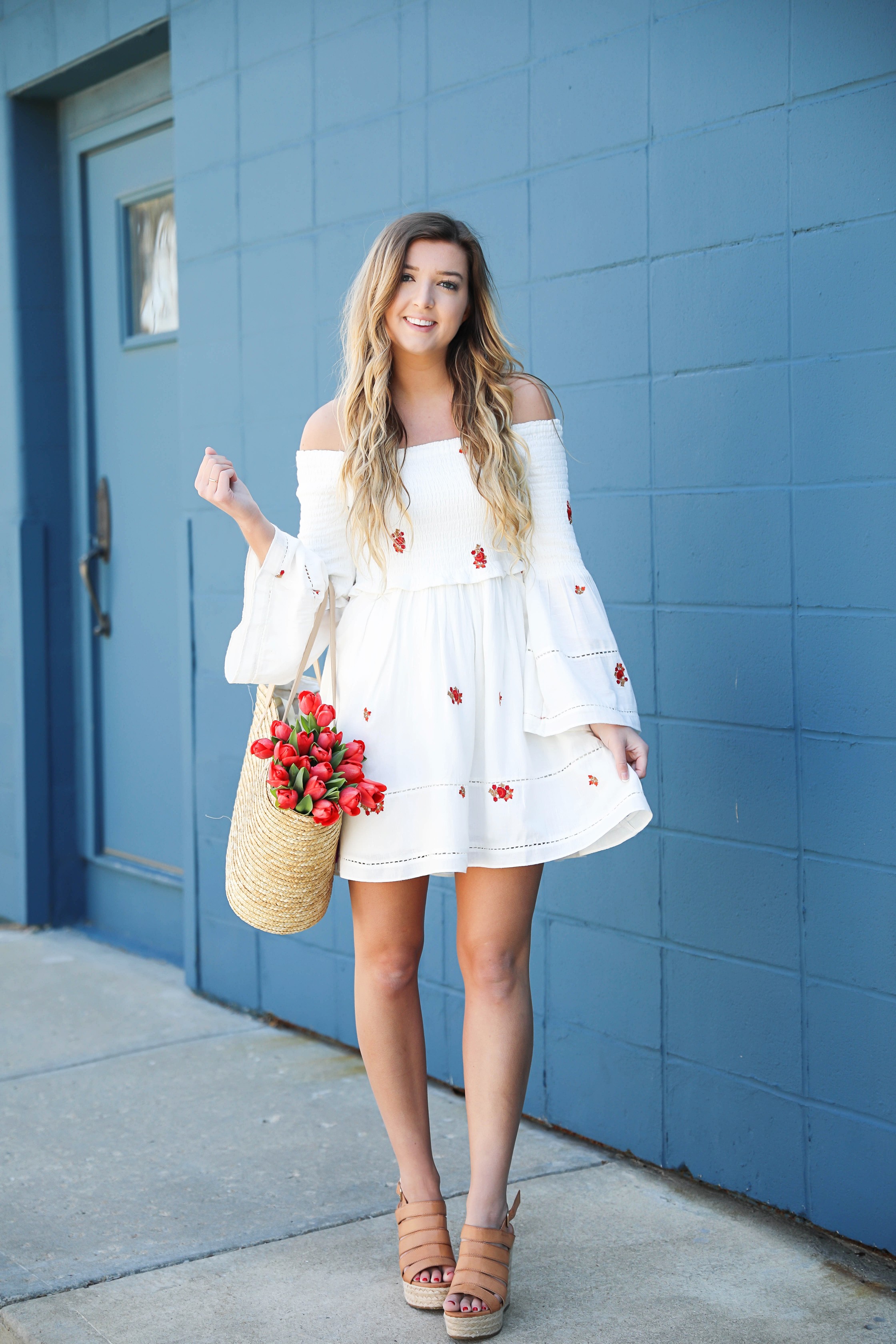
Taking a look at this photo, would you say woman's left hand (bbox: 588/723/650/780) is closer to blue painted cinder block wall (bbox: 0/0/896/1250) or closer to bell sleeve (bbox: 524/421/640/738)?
bell sleeve (bbox: 524/421/640/738)

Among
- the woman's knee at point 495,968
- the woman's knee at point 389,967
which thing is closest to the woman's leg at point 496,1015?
the woman's knee at point 495,968

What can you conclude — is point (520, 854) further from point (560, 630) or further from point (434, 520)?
point (434, 520)

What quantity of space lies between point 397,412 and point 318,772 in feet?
2.18

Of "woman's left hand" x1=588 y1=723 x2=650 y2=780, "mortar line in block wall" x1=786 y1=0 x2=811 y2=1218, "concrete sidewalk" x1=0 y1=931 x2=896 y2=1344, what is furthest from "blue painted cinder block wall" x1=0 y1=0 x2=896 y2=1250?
"woman's left hand" x1=588 y1=723 x2=650 y2=780

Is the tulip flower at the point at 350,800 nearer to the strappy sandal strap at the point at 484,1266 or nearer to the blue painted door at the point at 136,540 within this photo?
the strappy sandal strap at the point at 484,1266

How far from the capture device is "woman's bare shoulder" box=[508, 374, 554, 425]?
2.46 meters

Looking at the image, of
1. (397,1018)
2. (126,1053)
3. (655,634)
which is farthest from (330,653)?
(126,1053)

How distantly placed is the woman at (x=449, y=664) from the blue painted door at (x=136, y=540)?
2331mm

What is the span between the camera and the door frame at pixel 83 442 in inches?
188

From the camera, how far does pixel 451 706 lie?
2348 mm

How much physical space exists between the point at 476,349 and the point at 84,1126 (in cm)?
200

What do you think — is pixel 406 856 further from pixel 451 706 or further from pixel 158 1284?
pixel 158 1284

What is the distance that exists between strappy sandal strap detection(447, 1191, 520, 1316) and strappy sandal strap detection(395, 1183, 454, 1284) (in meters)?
0.04

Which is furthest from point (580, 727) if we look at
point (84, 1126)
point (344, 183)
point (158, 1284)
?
point (344, 183)
